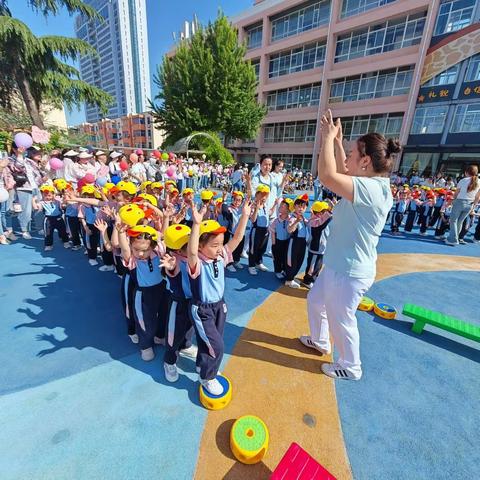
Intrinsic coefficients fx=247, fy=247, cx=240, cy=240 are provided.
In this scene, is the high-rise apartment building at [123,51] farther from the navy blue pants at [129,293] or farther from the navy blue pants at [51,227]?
the navy blue pants at [129,293]

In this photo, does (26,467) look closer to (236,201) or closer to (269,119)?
(236,201)

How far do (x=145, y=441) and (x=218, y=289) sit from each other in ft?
4.13

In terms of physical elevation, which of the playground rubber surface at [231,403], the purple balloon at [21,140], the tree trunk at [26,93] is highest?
the tree trunk at [26,93]

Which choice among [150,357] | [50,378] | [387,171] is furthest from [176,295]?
[387,171]

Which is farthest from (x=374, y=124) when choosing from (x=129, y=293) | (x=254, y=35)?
(x=129, y=293)

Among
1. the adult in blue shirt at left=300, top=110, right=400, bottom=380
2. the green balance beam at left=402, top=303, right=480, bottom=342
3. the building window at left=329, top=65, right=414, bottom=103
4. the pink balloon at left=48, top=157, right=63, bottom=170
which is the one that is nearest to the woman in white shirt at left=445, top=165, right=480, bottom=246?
the green balance beam at left=402, top=303, right=480, bottom=342

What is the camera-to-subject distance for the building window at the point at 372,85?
1988cm

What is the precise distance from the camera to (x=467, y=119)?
17766mm

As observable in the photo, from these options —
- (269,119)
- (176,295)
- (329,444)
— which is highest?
(269,119)

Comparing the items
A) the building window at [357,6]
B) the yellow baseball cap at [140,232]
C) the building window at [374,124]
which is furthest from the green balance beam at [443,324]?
the building window at [357,6]

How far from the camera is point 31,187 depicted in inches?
234

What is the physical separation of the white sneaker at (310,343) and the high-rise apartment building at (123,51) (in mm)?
117197

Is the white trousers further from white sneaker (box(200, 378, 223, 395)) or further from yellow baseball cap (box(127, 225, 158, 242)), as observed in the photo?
yellow baseball cap (box(127, 225, 158, 242))

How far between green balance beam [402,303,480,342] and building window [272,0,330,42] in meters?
29.5
